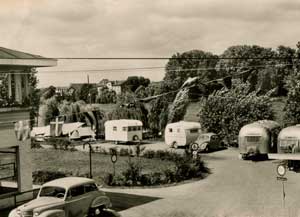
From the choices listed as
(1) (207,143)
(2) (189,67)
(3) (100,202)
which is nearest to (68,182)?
(3) (100,202)

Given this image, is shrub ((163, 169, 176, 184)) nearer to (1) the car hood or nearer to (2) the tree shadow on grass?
(2) the tree shadow on grass

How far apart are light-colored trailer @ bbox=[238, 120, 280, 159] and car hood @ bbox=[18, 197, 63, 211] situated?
1750cm

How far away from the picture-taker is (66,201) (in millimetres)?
16422

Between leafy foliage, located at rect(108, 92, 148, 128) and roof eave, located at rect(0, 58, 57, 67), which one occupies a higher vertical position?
roof eave, located at rect(0, 58, 57, 67)

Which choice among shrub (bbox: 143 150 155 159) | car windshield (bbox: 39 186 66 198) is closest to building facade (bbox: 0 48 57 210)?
car windshield (bbox: 39 186 66 198)

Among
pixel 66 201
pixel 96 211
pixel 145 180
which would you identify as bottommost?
pixel 96 211

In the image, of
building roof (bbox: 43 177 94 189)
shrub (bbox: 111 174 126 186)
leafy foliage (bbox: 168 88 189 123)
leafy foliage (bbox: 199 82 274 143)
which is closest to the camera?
building roof (bbox: 43 177 94 189)

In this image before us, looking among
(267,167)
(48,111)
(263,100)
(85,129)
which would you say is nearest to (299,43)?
(263,100)

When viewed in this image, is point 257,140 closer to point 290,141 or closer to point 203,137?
point 290,141

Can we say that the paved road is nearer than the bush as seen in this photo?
Yes

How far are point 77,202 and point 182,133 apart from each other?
2148 cm

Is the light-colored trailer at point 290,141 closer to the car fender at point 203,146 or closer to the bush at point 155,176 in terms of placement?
the bush at point 155,176

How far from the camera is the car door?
1652 centimetres

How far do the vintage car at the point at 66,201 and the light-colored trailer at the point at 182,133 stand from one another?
20.1 m
